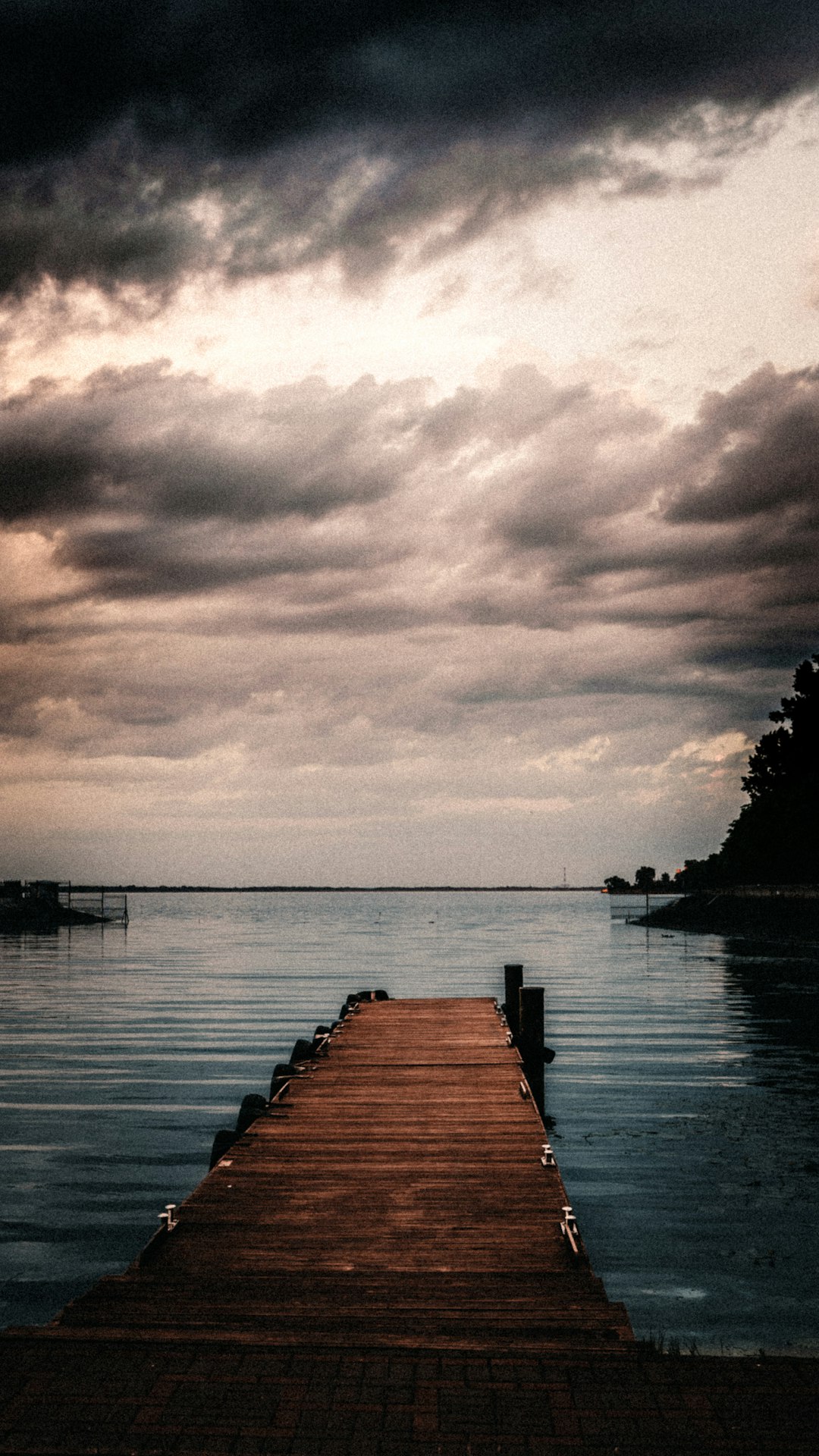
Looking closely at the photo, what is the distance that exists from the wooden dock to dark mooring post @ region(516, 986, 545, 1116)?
8417 mm

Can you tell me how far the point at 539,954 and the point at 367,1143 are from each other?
212 ft

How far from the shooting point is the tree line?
94.9 m

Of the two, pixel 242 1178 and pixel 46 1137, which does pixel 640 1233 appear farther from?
pixel 46 1137

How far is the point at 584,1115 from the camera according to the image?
70.9ft

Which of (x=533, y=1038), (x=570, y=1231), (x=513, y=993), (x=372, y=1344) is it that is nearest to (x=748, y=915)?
(x=513, y=993)

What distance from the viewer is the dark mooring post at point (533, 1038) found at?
65.5ft

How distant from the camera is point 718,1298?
11.8 metres

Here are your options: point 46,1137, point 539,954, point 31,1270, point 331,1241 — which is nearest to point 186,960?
point 539,954

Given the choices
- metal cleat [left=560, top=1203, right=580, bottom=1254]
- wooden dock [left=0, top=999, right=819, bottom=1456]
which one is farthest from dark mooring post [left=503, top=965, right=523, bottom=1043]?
metal cleat [left=560, top=1203, right=580, bottom=1254]

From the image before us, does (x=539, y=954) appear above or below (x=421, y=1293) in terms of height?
below

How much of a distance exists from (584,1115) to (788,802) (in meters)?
82.1

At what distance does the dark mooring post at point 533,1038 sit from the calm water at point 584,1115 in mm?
974

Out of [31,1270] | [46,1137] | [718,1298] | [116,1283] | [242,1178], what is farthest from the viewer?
[46,1137]

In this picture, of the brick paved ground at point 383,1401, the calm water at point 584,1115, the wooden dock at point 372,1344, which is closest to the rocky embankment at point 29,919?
the calm water at point 584,1115
